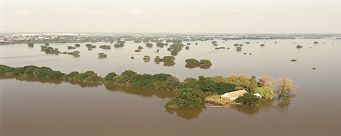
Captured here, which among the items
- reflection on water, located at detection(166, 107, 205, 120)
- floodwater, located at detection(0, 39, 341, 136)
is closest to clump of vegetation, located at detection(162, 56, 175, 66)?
floodwater, located at detection(0, 39, 341, 136)

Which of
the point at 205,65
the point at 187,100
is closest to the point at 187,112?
the point at 187,100

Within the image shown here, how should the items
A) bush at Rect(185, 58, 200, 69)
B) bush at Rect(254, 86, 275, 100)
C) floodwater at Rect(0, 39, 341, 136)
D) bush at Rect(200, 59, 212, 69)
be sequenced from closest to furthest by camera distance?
floodwater at Rect(0, 39, 341, 136) < bush at Rect(254, 86, 275, 100) < bush at Rect(200, 59, 212, 69) < bush at Rect(185, 58, 200, 69)

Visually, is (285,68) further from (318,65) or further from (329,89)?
(329,89)

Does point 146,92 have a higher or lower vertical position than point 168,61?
lower

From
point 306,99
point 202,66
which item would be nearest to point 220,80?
point 306,99

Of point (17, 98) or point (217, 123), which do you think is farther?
point (17, 98)

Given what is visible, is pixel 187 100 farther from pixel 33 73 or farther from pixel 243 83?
pixel 33 73

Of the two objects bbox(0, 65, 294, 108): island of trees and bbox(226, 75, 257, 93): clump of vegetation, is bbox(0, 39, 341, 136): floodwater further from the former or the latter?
bbox(226, 75, 257, 93): clump of vegetation

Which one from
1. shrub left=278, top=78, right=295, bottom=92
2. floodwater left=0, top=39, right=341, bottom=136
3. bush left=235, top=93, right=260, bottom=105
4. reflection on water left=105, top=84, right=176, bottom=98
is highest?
shrub left=278, top=78, right=295, bottom=92
